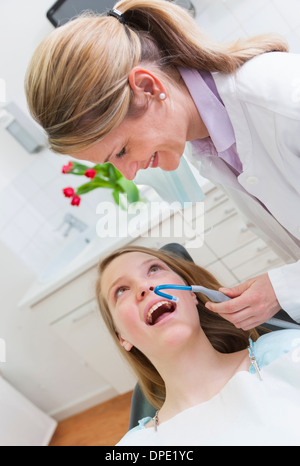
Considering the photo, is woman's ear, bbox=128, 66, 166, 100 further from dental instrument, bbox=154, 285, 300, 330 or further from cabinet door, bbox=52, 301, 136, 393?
cabinet door, bbox=52, 301, 136, 393

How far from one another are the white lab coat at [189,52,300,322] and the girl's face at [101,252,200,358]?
280 mm

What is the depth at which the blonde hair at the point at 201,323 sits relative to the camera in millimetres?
1370

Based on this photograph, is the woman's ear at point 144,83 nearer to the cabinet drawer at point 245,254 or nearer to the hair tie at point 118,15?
the hair tie at point 118,15

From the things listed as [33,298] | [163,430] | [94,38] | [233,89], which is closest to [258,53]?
[233,89]

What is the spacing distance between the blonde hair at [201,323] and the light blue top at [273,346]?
18cm

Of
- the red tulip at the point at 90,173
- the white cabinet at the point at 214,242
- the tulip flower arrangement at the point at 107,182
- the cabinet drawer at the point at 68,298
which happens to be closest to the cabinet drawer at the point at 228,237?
the white cabinet at the point at 214,242

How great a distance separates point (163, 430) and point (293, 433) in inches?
13.5

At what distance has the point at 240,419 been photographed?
98cm

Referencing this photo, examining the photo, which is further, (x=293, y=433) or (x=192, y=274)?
(x=192, y=274)

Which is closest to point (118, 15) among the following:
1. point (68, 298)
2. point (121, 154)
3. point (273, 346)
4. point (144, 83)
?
point (144, 83)

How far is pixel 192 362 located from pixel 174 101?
68 centimetres

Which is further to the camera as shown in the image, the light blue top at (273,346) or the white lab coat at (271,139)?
the light blue top at (273,346)

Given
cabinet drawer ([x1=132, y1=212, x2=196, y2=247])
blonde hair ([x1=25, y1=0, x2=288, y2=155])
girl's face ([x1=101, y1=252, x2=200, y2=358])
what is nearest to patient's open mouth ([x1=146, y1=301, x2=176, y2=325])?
girl's face ([x1=101, y1=252, x2=200, y2=358])
